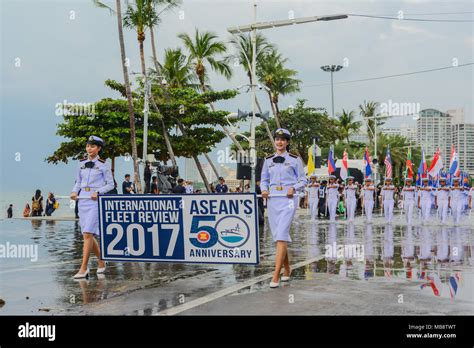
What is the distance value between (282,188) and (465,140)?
10244cm

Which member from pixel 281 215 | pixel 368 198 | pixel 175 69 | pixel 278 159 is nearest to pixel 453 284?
pixel 281 215

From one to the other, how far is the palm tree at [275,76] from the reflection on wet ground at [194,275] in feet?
129

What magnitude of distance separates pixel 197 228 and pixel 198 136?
115ft

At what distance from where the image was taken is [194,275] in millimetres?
9297

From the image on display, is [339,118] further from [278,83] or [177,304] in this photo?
[177,304]

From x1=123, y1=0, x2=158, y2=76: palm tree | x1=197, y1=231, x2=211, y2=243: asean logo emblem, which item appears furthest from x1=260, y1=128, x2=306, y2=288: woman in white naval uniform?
x1=123, y1=0, x2=158, y2=76: palm tree

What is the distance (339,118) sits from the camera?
86.7m

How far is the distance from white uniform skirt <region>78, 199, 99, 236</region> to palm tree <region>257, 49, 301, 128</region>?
142 feet

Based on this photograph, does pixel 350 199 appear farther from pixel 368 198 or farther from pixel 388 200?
pixel 388 200

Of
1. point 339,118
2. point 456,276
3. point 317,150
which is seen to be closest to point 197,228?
point 456,276

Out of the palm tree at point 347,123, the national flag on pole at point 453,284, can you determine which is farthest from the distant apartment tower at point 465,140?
the national flag on pole at point 453,284

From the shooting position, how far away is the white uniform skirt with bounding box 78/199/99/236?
364 inches

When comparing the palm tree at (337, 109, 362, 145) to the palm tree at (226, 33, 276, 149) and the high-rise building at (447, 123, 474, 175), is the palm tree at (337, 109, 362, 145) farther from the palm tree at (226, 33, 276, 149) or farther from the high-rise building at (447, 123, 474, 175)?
the palm tree at (226, 33, 276, 149)

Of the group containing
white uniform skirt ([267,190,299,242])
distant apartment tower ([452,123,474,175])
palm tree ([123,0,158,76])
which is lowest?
white uniform skirt ([267,190,299,242])
